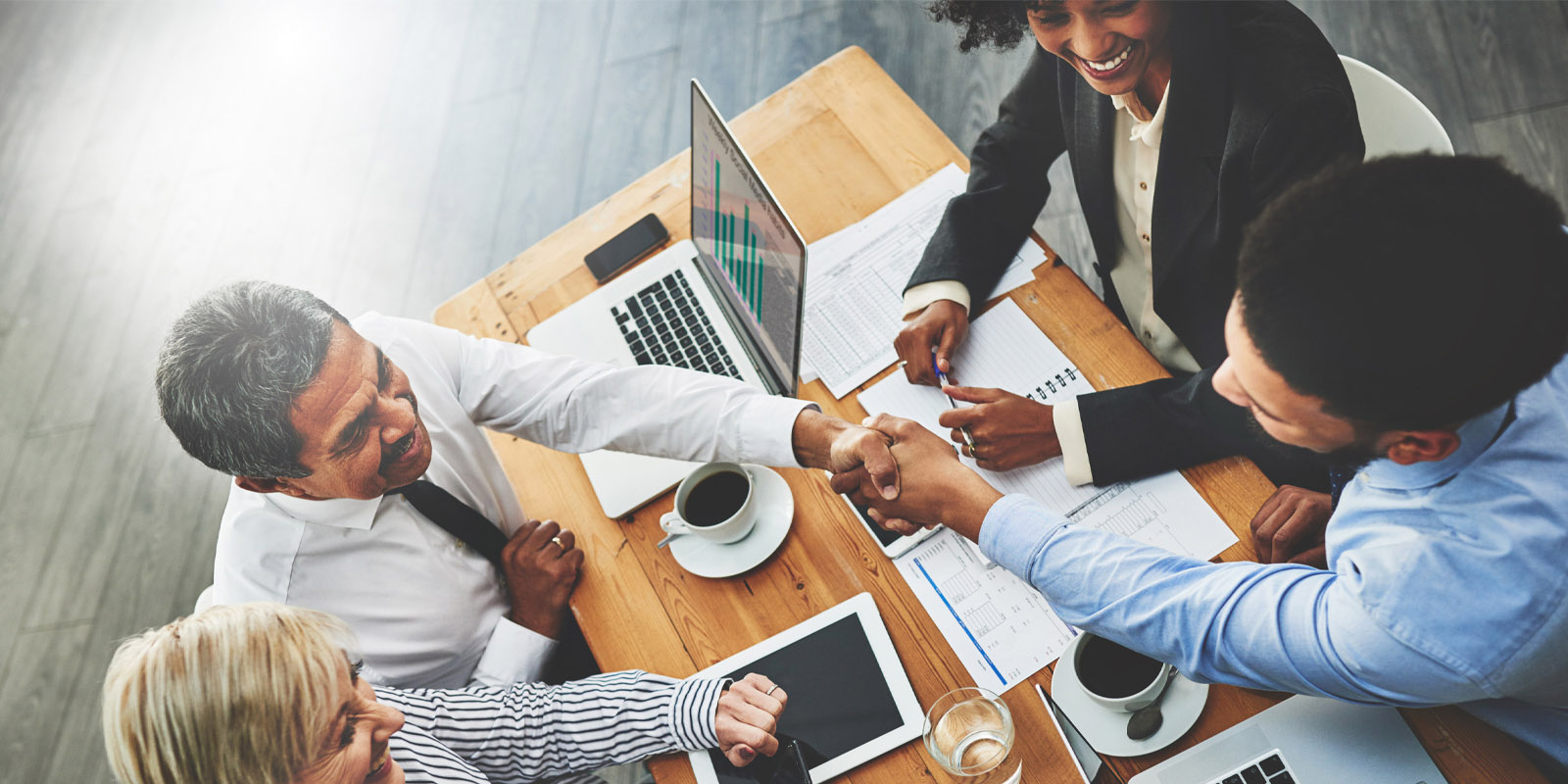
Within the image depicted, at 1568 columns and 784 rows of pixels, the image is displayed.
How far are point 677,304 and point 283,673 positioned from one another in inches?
31.5

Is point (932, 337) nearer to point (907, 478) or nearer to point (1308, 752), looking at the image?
point (907, 478)

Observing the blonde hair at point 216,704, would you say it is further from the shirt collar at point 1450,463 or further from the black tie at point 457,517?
the shirt collar at point 1450,463

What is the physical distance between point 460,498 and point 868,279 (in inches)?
28.7

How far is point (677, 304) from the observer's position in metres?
1.58

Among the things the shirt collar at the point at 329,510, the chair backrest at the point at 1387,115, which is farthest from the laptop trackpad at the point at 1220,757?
the shirt collar at the point at 329,510

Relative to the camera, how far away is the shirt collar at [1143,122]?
49.4 inches

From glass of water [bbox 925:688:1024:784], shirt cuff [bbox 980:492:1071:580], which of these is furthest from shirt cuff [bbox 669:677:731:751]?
shirt cuff [bbox 980:492:1071:580]

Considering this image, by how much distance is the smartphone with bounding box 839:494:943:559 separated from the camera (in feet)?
4.16

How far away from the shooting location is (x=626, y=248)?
1.65 meters

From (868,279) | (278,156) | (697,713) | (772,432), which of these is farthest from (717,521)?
(278,156)

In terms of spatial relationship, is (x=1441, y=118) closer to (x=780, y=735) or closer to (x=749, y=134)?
(x=749, y=134)

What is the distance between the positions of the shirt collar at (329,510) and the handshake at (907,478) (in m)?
0.67

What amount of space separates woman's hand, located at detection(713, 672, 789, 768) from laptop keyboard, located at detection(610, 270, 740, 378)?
513mm

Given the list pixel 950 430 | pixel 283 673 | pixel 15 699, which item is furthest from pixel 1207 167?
pixel 15 699
